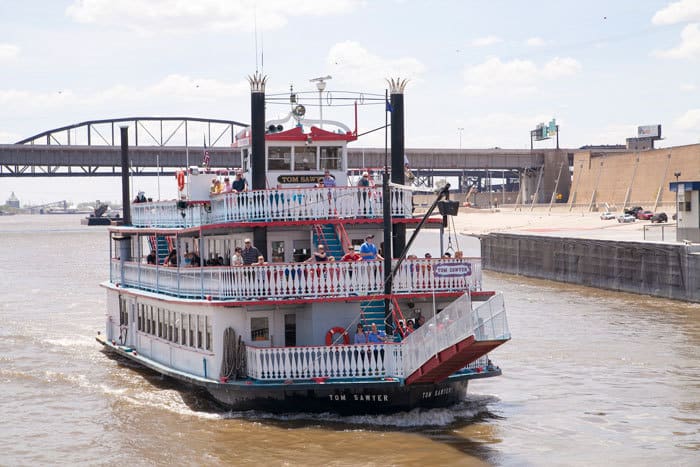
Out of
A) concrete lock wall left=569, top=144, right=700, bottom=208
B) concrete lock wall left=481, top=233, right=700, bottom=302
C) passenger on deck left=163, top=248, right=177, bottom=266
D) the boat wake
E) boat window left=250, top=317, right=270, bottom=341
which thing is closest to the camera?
the boat wake

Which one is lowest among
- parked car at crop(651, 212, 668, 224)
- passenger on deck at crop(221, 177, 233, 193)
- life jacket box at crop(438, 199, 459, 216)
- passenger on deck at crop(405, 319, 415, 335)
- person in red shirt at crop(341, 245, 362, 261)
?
passenger on deck at crop(405, 319, 415, 335)

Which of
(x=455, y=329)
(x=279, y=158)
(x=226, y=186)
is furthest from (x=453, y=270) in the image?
(x=226, y=186)

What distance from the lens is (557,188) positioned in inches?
5285

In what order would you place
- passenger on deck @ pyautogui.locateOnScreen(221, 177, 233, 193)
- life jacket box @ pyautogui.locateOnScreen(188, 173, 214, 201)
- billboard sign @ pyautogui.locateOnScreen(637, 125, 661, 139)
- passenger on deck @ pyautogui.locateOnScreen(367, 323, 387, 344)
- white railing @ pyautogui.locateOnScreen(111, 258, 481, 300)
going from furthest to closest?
billboard sign @ pyautogui.locateOnScreen(637, 125, 661, 139) < passenger on deck @ pyautogui.locateOnScreen(221, 177, 233, 193) < life jacket box @ pyautogui.locateOnScreen(188, 173, 214, 201) < white railing @ pyautogui.locateOnScreen(111, 258, 481, 300) < passenger on deck @ pyautogui.locateOnScreen(367, 323, 387, 344)

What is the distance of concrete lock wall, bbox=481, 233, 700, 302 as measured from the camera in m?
46.5

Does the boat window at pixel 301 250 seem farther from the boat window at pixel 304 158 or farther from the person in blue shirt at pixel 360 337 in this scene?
the person in blue shirt at pixel 360 337

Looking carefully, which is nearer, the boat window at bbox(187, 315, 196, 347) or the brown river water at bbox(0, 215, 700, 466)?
the brown river water at bbox(0, 215, 700, 466)

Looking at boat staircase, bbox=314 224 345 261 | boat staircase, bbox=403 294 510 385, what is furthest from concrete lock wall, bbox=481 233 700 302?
boat staircase, bbox=403 294 510 385

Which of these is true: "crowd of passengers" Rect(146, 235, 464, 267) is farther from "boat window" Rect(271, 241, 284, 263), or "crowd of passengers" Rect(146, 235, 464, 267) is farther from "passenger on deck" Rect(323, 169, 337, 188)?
"passenger on deck" Rect(323, 169, 337, 188)

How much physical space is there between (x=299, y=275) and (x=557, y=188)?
4530 inches

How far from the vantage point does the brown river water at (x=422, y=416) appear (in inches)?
830

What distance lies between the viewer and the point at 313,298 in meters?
22.5

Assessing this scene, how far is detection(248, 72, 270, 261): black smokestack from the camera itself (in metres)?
24.3

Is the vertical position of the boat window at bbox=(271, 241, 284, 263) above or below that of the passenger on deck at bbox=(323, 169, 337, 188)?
below
